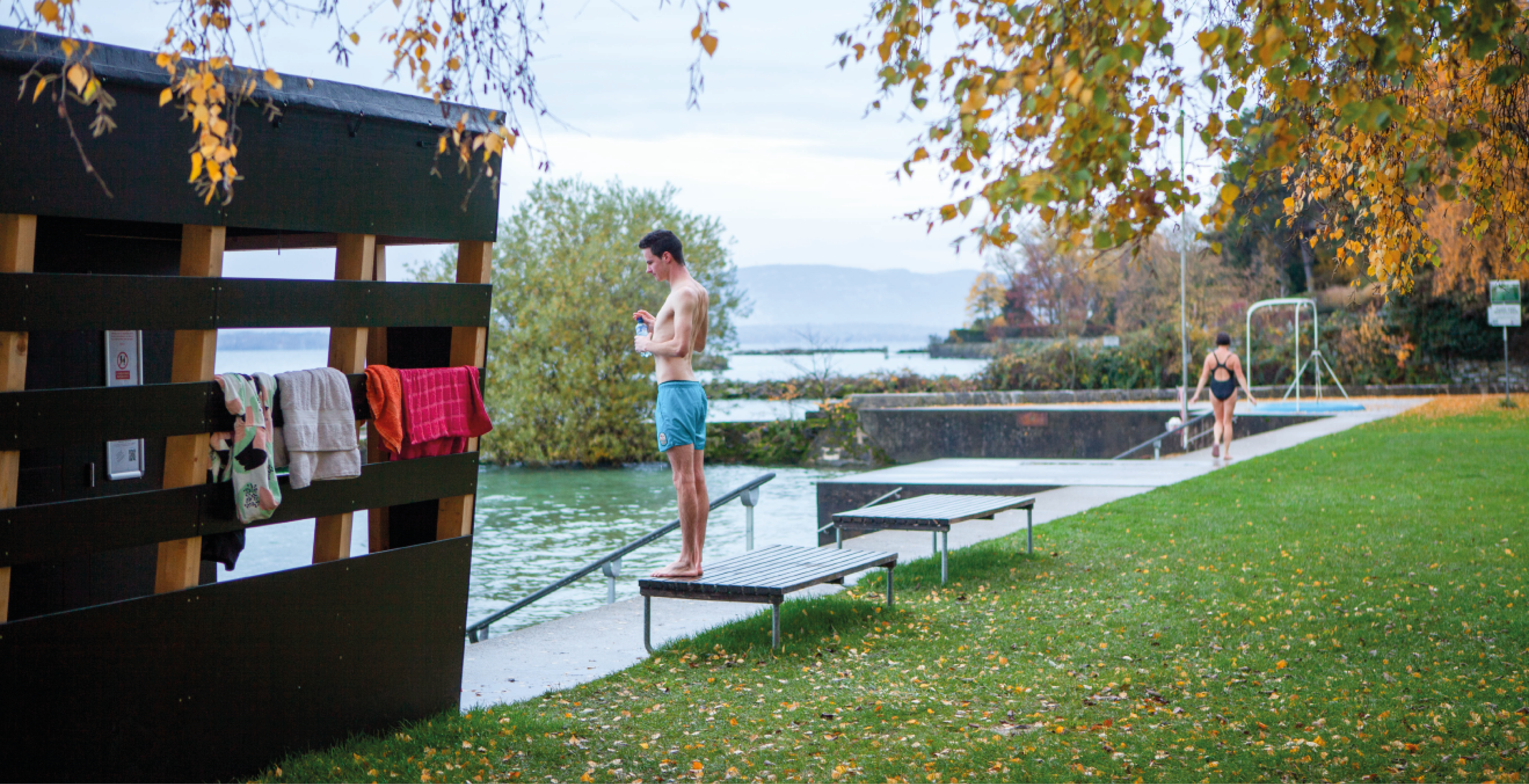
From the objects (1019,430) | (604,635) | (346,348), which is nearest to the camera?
(346,348)

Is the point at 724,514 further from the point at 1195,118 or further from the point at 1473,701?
the point at 1195,118

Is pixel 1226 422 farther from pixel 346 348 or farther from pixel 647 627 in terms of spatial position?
pixel 346 348

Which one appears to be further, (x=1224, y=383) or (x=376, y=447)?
(x=1224, y=383)

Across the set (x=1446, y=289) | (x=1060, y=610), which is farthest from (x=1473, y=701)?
(x=1446, y=289)

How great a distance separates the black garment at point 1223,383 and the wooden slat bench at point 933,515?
8.06 meters

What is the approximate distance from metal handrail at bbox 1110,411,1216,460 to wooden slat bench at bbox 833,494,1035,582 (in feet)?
27.0

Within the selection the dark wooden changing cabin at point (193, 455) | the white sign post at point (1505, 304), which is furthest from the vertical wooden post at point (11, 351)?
the white sign post at point (1505, 304)

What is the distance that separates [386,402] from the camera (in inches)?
178

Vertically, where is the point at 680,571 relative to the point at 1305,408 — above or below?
below

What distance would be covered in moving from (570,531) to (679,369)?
459 inches

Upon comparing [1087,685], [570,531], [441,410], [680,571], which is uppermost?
[441,410]

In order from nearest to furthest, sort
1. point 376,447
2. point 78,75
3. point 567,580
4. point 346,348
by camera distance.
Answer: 1. point 78,75
2. point 346,348
3. point 376,447
4. point 567,580

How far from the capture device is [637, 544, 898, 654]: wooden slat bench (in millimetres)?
5641

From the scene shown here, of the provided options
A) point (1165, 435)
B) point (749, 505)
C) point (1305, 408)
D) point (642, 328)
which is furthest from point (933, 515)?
point (1305, 408)
